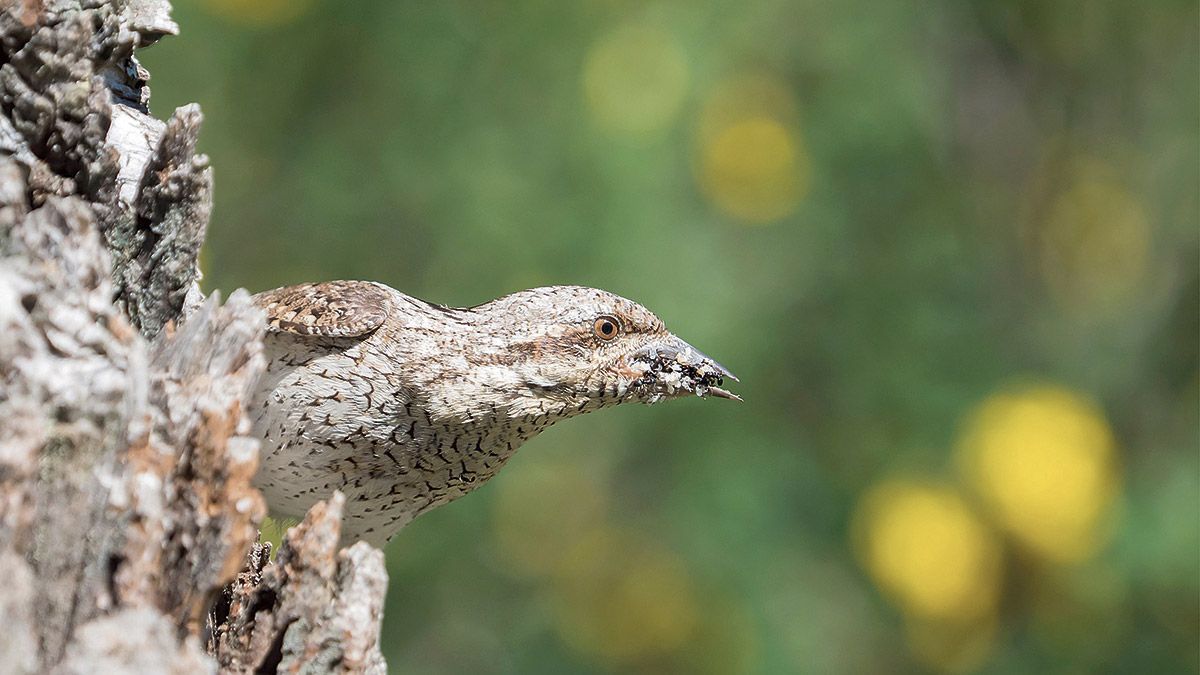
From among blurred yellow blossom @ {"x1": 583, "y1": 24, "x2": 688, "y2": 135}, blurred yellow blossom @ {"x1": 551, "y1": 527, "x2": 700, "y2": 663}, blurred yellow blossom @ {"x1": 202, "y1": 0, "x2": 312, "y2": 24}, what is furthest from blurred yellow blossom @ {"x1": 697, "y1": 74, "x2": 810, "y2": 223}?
blurred yellow blossom @ {"x1": 202, "y1": 0, "x2": 312, "y2": 24}

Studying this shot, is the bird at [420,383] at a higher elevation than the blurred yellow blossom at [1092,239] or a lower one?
lower

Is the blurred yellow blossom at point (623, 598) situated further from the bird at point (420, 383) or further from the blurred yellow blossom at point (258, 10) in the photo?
the blurred yellow blossom at point (258, 10)

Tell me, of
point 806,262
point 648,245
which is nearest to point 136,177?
point 648,245

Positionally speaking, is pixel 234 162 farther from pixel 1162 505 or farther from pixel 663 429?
pixel 1162 505

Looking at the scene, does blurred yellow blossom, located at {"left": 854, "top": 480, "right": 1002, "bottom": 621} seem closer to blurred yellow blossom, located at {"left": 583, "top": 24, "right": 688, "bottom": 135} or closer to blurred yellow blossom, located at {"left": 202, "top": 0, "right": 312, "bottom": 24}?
blurred yellow blossom, located at {"left": 583, "top": 24, "right": 688, "bottom": 135}

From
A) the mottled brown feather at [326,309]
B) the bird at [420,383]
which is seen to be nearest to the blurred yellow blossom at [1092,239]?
the bird at [420,383]

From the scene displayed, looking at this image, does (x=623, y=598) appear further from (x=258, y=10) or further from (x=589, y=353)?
(x=258, y=10)

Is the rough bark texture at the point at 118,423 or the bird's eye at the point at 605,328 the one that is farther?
the bird's eye at the point at 605,328

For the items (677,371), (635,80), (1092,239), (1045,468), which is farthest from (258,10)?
(1092,239)
